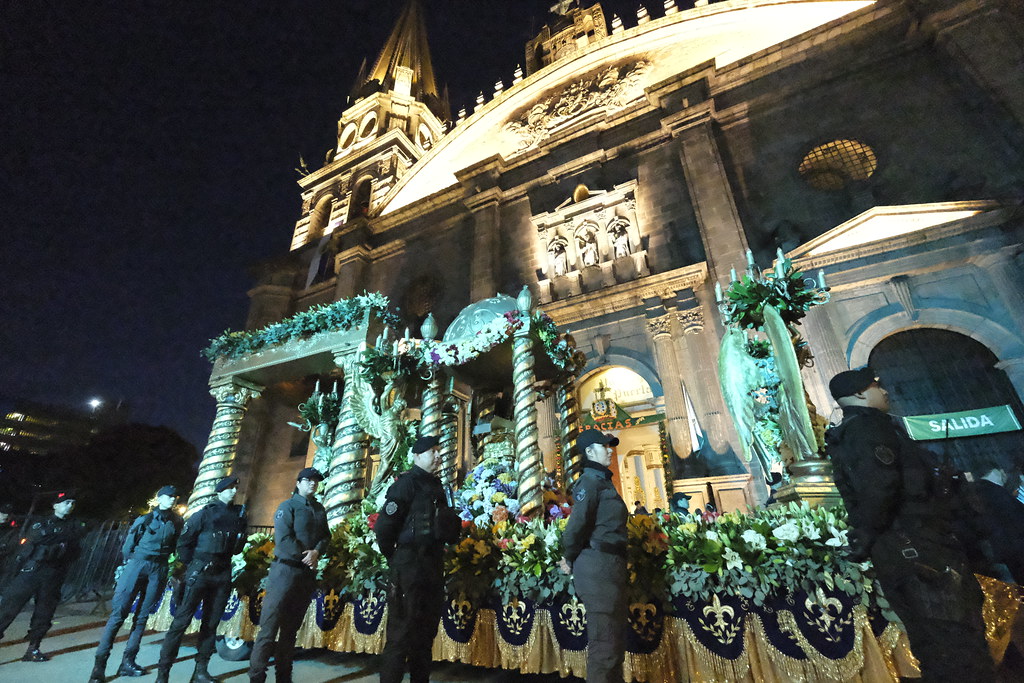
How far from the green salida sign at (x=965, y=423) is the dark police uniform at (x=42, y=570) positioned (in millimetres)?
16051

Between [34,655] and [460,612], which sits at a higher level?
[460,612]

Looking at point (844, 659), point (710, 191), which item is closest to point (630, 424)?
point (710, 191)

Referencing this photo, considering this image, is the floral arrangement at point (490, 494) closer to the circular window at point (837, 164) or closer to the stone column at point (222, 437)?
the stone column at point (222, 437)

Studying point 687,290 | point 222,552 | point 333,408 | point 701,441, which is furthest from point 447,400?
point 687,290

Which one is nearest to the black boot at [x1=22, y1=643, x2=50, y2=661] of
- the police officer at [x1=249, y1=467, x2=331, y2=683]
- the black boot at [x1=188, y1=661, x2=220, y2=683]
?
the black boot at [x1=188, y1=661, x2=220, y2=683]

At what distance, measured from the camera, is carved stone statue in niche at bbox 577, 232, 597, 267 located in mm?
14852

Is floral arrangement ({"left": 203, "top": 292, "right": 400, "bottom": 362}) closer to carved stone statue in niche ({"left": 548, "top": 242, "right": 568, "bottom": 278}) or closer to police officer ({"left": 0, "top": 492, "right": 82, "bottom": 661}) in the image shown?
police officer ({"left": 0, "top": 492, "right": 82, "bottom": 661})

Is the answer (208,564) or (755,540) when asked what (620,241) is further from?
(208,564)

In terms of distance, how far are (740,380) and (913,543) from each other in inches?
195

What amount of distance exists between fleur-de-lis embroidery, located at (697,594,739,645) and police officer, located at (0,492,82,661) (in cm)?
819

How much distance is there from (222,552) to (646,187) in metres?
15.3

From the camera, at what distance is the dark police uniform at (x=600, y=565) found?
3.07m

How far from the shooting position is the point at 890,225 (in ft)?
35.9

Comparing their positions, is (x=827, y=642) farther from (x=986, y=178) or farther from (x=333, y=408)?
(x=986, y=178)
